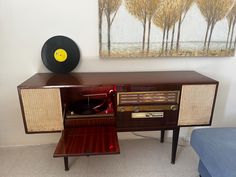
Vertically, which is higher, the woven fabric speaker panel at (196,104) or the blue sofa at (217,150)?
the woven fabric speaker panel at (196,104)

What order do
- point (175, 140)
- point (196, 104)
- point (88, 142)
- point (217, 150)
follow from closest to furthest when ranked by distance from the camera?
point (217, 150) → point (88, 142) → point (196, 104) → point (175, 140)

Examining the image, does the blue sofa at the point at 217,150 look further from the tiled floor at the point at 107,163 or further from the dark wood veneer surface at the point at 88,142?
the dark wood veneer surface at the point at 88,142

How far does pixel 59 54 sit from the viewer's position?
1.49 m

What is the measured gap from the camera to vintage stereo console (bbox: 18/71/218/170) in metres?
1.22

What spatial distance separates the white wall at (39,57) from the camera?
1430 millimetres

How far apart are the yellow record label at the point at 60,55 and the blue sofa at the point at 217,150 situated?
3.76 feet

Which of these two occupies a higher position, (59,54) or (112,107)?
(59,54)

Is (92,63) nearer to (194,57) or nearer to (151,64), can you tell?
(151,64)

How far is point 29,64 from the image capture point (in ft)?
5.06

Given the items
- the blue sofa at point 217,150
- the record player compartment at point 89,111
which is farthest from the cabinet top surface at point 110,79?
the blue sofa at point 217,150

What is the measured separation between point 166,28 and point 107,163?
124 cm

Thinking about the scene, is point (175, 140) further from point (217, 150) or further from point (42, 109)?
point (42, 109)

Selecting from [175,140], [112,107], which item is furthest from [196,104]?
[112,107]

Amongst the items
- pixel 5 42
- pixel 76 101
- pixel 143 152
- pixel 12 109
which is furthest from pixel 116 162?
pixel 5 42
